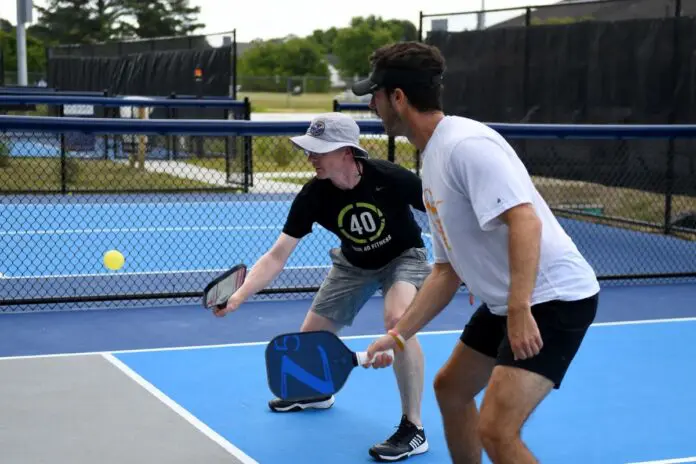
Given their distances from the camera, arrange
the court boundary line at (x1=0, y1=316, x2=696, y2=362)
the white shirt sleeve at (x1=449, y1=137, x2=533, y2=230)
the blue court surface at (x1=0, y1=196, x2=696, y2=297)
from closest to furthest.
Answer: the white shirt sleeve at (x1=449, y1=137, x2=533, y2=230) < the court boundary line at (x1=0, y1=316, x2=696, y2=362) < the blue court surface at (x1=0, y1=196, x2=696, y2=297)

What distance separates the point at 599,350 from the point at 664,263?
4467 mm

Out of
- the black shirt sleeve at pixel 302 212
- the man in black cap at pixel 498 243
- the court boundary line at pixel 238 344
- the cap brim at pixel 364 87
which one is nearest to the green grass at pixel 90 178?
the court boundary line at pixel 238 344

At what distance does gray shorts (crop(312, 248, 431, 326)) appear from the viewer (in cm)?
597

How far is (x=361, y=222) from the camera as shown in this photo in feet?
19.2

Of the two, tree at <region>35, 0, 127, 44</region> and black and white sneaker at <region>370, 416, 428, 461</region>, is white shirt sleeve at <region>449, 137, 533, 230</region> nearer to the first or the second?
black and white sneaker at <region>370, 416, 428, 461</region>

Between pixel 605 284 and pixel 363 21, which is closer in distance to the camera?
pixel 605 284

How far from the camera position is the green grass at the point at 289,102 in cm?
6332

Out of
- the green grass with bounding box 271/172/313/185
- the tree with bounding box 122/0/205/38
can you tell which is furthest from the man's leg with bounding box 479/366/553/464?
the tree with bounding box 122/0/205/38

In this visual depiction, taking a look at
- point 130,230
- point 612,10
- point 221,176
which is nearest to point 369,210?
point 130,230

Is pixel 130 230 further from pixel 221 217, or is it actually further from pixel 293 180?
pixel 293 180

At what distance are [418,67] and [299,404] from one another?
297cm

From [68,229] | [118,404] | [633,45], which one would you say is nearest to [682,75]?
[633,45]

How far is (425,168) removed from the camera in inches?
157

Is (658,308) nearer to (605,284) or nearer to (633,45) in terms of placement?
(605,284)
